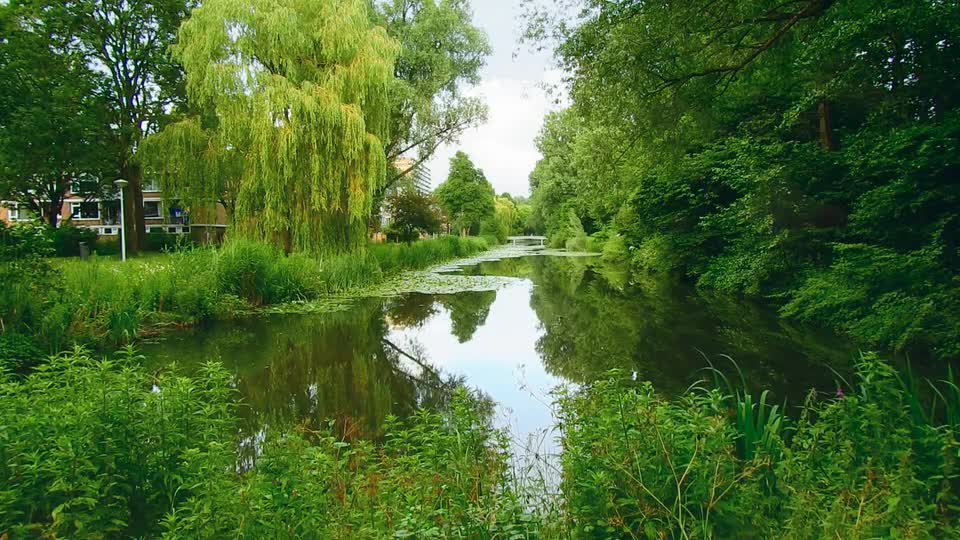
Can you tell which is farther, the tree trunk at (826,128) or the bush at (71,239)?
the bush at (71,239)

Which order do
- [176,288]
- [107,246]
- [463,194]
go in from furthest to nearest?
[463,194], [107,246], [176,288]

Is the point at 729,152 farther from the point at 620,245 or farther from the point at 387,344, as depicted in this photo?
the point at 620,245

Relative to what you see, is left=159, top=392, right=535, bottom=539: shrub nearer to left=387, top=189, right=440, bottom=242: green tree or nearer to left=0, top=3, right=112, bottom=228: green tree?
left=387, top=189, right=440, bottom=242: green tree

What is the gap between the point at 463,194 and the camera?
52.5m

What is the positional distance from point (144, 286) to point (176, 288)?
18.9 inches

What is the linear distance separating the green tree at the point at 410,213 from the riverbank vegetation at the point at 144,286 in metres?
8.84

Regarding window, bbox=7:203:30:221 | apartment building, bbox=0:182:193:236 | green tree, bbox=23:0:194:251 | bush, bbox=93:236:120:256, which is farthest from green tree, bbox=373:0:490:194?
apartment building, bbox=0:182:193:236

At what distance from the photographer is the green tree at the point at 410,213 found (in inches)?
925

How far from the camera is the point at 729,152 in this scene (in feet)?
39.0

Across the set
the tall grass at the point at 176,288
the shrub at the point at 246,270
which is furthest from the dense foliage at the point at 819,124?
the tall grass at the point at 176,288

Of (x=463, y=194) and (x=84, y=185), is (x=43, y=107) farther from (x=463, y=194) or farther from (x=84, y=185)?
(x=463, y=194)

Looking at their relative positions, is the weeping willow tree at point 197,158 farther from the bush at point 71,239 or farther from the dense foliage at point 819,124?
the bush at point 71,239

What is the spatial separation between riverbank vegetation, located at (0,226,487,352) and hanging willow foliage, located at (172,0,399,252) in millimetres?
1482

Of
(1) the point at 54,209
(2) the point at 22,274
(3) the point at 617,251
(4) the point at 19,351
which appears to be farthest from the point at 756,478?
(1) the point at 54,209
